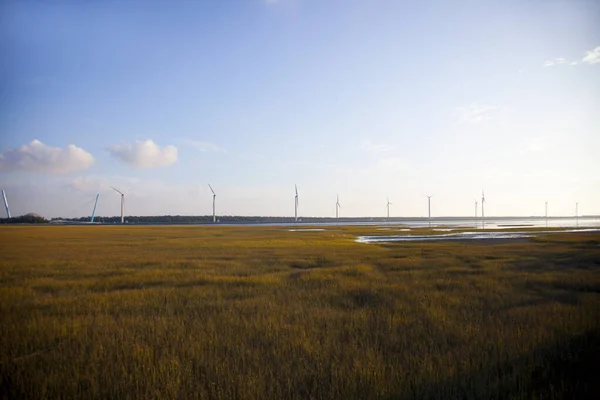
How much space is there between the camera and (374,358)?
23.7 feet

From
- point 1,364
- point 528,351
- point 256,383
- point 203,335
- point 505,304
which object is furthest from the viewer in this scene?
point 505,304

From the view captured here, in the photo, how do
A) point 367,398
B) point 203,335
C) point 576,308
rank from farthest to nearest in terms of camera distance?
point 576,308, point 203,335, point 367,398

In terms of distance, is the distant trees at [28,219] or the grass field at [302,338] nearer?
the grass field at [302,338]

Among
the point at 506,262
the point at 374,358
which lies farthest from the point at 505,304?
the point at 506,262

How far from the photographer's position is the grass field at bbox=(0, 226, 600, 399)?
620 cm

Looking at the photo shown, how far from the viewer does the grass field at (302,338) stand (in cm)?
620

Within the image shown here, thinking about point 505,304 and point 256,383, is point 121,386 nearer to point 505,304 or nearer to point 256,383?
point 256,383

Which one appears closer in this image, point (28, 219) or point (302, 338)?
point (302, 338)

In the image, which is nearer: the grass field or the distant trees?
the grass field

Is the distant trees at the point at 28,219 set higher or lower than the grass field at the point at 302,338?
lower

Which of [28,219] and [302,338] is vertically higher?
[302,338]

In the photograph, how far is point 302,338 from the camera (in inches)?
333

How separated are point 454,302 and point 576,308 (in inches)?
139

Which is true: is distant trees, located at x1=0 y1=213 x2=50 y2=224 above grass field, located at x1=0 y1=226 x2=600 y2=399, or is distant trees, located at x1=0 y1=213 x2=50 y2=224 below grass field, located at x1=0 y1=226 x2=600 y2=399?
below
